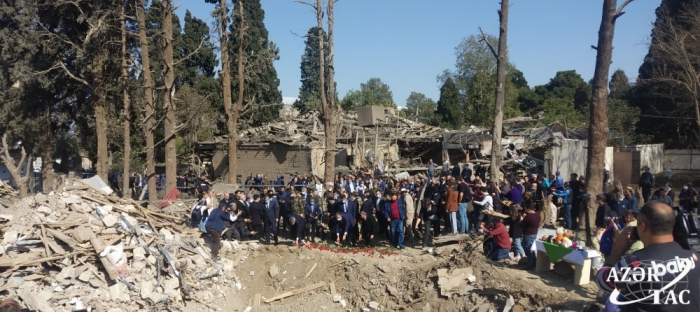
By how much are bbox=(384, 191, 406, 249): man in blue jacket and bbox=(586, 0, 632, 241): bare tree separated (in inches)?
182

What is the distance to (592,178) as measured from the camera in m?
12.7

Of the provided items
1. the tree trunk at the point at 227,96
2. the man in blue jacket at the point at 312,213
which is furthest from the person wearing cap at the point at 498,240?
the tree trunk at the point at 227,96

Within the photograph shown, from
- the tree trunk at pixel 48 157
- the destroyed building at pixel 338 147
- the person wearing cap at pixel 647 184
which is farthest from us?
the destroyed building at pixel 338 147

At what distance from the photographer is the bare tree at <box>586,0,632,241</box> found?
40.5 feet

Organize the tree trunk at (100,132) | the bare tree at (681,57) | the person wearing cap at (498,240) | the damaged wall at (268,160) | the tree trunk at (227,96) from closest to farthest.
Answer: the person wearing cap at (498,240) < the tree trunk at (227,96) < the tree trunk at (100,132) < the bare tree at (681,57) < the damaged wall at (268,160)

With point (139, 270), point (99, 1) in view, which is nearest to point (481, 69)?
point (99, 1)

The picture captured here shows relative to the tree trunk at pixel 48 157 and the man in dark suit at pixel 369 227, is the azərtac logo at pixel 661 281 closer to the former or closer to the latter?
the man in dark suit at pixel 369 227

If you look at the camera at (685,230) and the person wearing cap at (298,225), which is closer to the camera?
the camera at (685,230)

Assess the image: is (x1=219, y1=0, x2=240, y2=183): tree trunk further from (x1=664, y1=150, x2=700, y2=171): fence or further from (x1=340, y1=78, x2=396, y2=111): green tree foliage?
(x1=340, y1=78, x2=396, y2=111): green tree foliage

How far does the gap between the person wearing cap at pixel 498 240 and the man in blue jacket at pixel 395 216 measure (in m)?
2.56

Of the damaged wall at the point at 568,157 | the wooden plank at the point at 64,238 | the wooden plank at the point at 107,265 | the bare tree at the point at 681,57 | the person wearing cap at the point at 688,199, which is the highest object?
the bare tree at the point at 681,57

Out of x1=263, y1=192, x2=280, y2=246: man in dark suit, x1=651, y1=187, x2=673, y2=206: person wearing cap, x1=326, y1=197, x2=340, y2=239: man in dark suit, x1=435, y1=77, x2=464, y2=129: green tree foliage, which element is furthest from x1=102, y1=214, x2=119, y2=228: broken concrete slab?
x1=435, y1=77, x2=464, y2=129: green tree foliage

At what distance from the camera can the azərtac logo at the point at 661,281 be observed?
320 cm

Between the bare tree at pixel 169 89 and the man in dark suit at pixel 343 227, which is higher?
the bare tree at pixel 169 89
